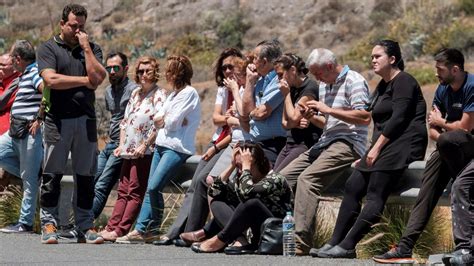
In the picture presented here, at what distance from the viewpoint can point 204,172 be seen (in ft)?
41.1

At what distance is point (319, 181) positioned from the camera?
1137 centimetres

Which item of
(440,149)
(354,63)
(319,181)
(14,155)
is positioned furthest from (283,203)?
(354,63)

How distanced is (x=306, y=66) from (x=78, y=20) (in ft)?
7.42

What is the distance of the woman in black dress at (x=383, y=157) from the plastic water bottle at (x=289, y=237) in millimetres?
260

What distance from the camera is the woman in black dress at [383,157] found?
10.7 meters

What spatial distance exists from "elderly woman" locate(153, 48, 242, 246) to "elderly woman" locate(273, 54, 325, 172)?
0.81 metres

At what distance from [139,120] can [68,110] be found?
3.46 ft

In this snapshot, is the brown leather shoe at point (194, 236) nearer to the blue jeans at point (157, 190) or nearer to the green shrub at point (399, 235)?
the blue jeans at point (157, 190)

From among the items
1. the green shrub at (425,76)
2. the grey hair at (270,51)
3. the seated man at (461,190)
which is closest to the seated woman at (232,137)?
the grey hair at (270,51)

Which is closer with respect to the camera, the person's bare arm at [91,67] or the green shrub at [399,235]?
the green shrub at [399,235]

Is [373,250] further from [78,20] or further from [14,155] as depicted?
[14,155]

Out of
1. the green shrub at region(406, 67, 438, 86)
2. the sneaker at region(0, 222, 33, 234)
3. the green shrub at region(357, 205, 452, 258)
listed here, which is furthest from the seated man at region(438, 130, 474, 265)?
the green shrub at region(406, 67, 438, 86)

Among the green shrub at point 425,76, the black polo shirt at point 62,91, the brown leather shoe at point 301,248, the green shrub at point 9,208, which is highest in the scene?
the black polo shirt at point 62,91

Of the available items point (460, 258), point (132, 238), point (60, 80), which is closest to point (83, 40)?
point (60, 80)
